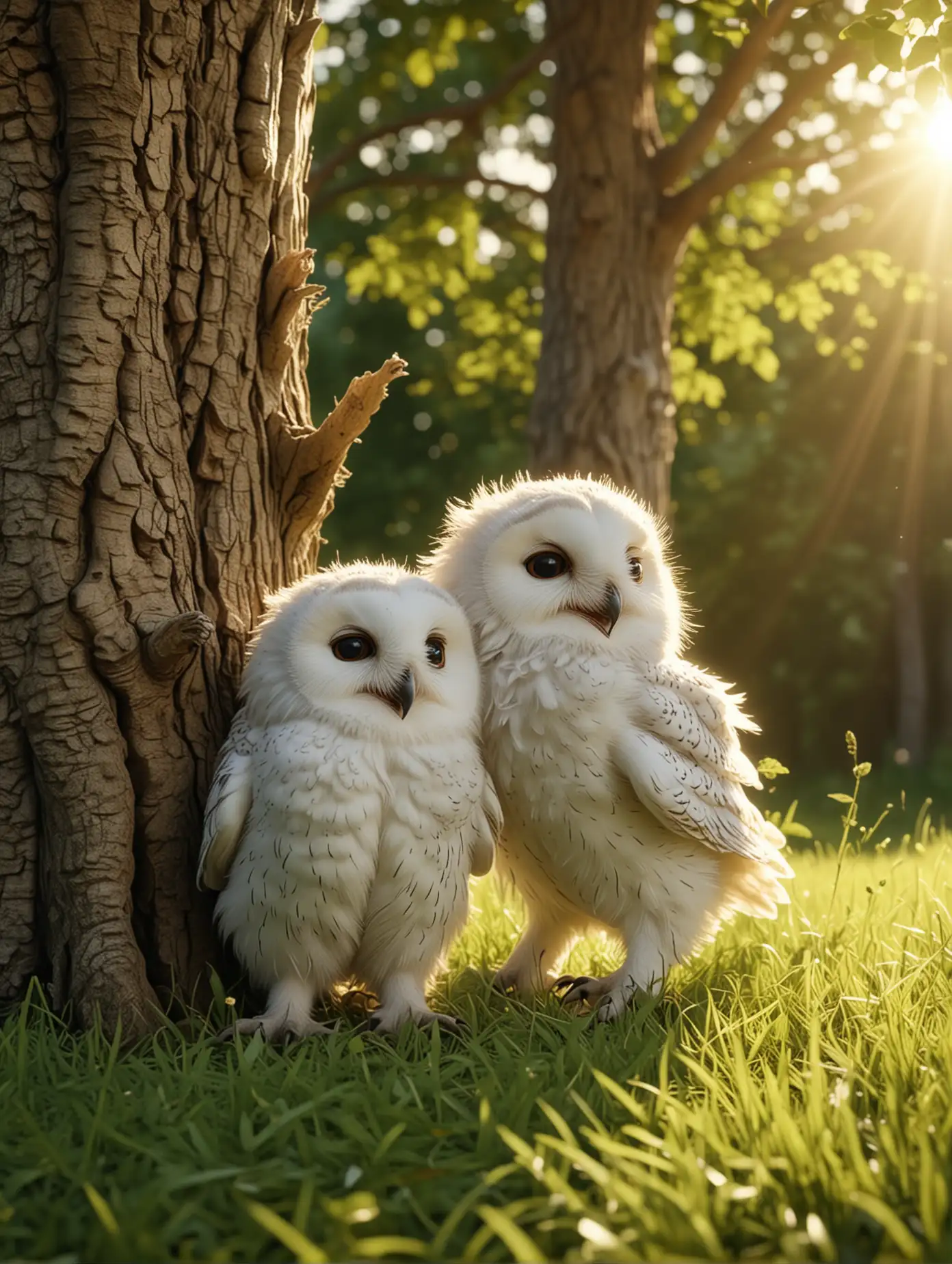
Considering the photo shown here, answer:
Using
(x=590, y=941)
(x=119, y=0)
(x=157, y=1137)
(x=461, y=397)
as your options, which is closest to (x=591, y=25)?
(x=119, y=0)

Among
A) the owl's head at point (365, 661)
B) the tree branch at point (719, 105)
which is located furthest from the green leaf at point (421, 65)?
the owl's head at point (365, 661)

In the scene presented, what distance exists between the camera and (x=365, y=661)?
8.75 ft

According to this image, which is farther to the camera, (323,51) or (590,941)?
(323,51)

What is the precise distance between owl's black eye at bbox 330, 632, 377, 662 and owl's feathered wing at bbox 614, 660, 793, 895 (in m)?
0.68

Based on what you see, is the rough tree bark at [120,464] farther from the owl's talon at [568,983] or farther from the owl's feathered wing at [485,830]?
the owl's talon at [568,983]

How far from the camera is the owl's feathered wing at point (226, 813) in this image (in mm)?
2617

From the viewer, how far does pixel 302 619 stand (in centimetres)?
269

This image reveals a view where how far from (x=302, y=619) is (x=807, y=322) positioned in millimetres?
7171

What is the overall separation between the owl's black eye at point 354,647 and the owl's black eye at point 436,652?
0.13 m

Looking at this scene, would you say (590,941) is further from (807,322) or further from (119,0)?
(807,322)

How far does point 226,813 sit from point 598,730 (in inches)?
36.1

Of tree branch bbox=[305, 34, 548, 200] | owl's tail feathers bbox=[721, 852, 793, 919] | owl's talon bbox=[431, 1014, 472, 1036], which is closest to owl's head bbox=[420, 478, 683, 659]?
owl's tail feathers bbox=[721, 852, 793, 919]

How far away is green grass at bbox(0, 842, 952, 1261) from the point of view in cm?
178

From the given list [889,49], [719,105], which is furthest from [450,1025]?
[719,105]
